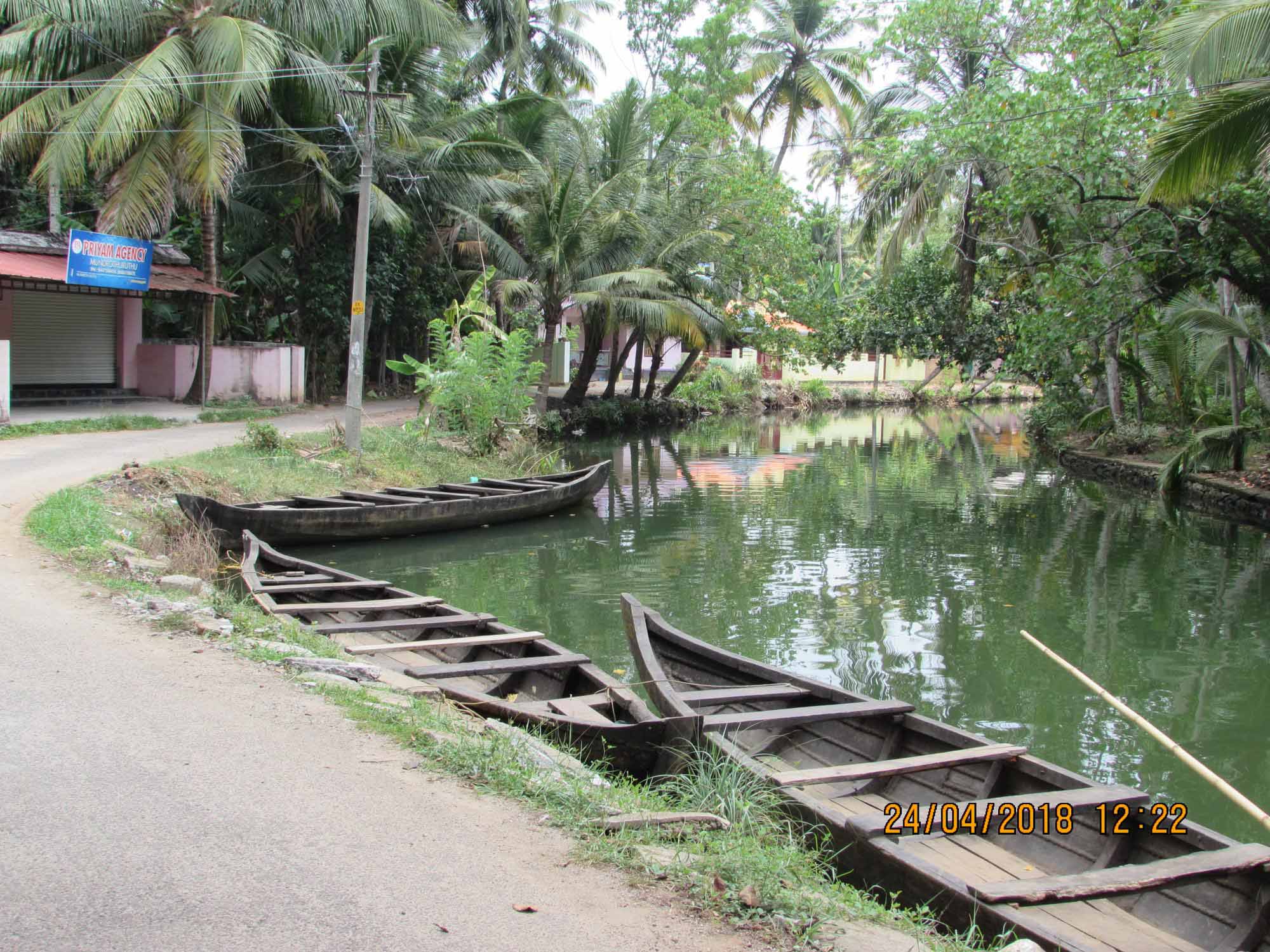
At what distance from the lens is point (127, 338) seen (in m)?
23.9

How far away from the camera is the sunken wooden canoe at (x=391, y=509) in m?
12.4

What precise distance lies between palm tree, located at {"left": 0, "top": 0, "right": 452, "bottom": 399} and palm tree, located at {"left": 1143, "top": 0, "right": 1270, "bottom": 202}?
591 inches

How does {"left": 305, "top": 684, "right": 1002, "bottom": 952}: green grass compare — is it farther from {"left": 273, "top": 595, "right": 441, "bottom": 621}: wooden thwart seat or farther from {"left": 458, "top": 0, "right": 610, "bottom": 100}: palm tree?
{"left": 458, "top": 0, "right": 610, "bottom": 100}: palm tree

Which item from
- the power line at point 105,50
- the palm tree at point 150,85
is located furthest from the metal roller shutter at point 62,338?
the power line at point 105,50

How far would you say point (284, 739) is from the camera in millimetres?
5000

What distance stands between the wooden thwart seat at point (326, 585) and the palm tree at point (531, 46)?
25.2m

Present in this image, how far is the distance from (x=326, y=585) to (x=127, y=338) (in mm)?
17556

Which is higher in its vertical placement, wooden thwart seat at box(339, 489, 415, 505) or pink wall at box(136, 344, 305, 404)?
pink wall at box(136, 344, 305, 404)

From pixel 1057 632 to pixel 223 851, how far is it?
30.2 feet

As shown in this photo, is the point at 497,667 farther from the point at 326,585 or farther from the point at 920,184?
the point at 920,184

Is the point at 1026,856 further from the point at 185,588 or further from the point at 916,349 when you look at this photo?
the point at 916,349

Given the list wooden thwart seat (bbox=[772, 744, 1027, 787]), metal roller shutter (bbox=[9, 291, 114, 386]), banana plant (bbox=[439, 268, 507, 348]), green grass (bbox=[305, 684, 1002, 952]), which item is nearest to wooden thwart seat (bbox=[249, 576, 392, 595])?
green grass (bbox=[305, 684, 1002, 952])

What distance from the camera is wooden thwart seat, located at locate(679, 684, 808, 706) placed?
246 inches

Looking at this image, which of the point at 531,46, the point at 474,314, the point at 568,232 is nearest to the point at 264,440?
the point at 474,314
